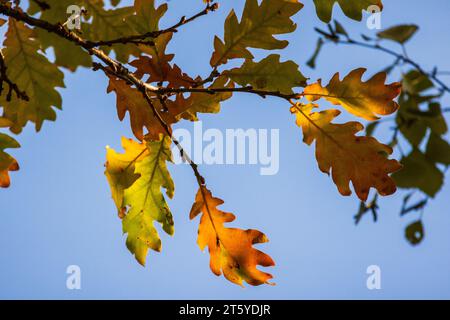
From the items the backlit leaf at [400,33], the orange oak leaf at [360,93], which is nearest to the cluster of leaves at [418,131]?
the backlit leaf at [400,33]

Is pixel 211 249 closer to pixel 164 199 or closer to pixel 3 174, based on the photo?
pixel 164 199

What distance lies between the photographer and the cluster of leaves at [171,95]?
1.46 m

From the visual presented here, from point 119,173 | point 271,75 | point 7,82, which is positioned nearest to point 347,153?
point 271,75

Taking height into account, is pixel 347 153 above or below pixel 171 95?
below

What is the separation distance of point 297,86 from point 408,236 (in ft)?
9.97

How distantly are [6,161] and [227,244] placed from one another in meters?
0.78

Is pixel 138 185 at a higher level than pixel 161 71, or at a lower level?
lower

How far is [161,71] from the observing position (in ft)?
5.30

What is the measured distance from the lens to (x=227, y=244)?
5.35ft

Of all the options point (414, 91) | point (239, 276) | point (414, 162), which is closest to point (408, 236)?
point (414, 162)

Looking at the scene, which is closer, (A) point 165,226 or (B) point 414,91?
(A) point 165,226

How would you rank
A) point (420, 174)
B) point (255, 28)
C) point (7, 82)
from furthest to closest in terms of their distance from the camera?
point (420, 174)
point (255, 28)
point (7, 82)

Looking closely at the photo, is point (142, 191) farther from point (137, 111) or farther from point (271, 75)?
point (271, 75)

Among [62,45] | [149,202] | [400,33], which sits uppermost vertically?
[400,33]
